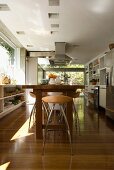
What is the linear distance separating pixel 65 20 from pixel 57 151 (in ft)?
11.5

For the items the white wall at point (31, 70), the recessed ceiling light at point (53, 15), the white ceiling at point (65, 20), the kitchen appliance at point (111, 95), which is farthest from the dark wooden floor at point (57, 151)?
the white wall at point (31, 70)

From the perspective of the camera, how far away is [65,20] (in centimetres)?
558

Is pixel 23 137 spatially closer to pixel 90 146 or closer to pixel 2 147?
pixel 2 147

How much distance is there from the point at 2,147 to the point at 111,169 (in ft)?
5.49

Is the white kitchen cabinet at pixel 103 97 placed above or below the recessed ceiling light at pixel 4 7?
below

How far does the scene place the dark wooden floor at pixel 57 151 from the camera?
259cm

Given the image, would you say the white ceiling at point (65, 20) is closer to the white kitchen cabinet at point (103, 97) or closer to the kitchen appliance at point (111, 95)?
the kitchen appliance at point (111, 95)

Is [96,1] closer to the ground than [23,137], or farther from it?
farther from it

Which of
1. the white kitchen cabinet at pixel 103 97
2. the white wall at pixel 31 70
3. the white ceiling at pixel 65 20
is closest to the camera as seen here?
the white ceiling at pixel 65 20

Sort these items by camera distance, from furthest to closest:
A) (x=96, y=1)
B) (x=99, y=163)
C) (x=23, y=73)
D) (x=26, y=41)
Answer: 1. (x=23, y=73)
2. (x=26, y=41)
3. (x=96, y=1)
4. (x=99, y=163)

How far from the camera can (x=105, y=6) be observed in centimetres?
457

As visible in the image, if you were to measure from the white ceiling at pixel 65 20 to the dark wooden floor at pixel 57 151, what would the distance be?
2.55 meters

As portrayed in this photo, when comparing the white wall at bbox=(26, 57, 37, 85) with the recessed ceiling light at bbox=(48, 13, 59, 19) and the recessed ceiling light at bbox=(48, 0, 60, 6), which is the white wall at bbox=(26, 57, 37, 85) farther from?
the recessed ceiling light at bbox=(48, 0, 60, 6)

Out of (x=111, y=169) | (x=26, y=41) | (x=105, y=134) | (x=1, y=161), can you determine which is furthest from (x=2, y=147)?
(x=26, y=41)
